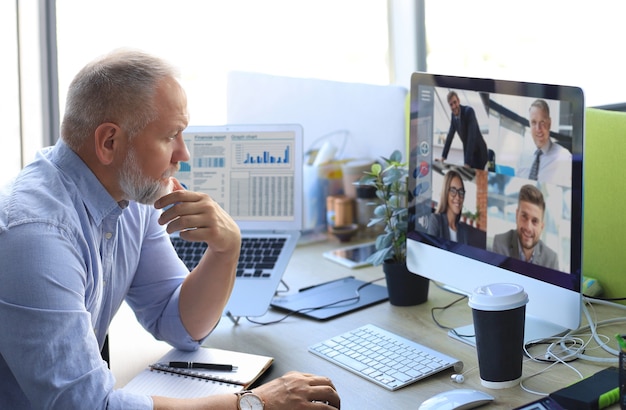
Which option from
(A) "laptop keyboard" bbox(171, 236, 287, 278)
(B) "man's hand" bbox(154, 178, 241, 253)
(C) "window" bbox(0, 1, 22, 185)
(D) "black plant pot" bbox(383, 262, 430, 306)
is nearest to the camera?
(B) "man's hand" bbox(154, 178, 241, 253)

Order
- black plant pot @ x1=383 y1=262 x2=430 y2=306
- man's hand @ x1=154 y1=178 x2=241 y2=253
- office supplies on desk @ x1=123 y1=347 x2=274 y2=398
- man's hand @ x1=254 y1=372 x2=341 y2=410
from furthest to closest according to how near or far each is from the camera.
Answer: black plant pot @ x1=383 y1=262 x2=430 y2=306
man's hand @ x1=154 y1=178 x2=241 y2=253
office supplies on desk @ x1=123 y1=347 x2=274 y2=398
man's hand @ x1=254 y1=372 x2=341 y2=410

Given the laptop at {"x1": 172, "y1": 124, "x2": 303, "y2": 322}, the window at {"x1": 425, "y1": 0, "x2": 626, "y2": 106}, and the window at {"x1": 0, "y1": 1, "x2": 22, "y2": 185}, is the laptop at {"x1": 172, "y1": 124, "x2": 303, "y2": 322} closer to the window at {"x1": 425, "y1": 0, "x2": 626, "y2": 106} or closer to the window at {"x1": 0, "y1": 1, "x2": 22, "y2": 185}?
the window at {"x1": 0, "y1": 1, "x2": 22, "y2": 185}

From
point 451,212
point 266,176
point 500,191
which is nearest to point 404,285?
point 451,212

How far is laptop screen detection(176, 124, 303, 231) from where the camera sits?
2.00m

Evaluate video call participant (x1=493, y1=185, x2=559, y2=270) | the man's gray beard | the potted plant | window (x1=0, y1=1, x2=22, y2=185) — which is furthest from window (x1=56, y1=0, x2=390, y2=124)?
video call participant (x1=493, y1=185, x2=559, y2=270)

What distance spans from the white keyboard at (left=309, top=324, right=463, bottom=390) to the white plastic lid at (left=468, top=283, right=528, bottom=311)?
0.15 meters

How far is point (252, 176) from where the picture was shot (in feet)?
6.59

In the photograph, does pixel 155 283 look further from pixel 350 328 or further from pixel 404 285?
pixel 404 285

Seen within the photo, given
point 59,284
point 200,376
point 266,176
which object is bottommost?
point 200,376

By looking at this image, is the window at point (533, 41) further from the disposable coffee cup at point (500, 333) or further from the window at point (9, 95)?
the disposable coffee cup at point (500, 333)

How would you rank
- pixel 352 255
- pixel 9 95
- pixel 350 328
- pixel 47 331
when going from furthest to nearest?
pixel 9 95 → pixel 352 255 → pixel 350 328 → pixel 47 331

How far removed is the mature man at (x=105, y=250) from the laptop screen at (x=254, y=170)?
38 centimetres

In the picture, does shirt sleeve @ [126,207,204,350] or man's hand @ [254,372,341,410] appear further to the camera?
shirt sleeve @ [126,207,204,350]

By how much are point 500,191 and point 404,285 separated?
0.37m
